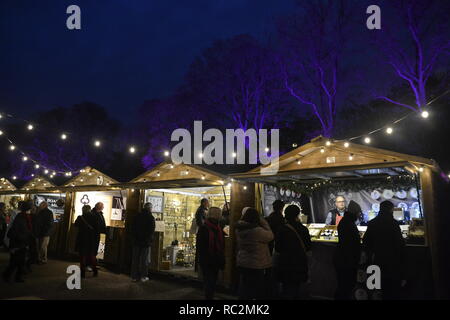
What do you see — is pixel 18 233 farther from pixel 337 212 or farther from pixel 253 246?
pixel 337 212

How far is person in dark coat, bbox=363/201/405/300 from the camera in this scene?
160 inches

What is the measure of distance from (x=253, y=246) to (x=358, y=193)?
13.1 ft

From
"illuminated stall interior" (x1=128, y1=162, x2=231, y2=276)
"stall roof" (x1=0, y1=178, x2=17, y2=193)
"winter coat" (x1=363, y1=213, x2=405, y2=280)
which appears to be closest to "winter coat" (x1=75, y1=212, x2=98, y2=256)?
"illuminated stall interior" (x1=128, y1=162, x2=231, y2=276)

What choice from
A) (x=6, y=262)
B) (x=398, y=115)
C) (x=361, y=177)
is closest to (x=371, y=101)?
(x=398, y=115)

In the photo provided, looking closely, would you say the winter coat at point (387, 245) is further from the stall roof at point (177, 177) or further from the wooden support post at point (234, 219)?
the stall roof at point (177, 177)

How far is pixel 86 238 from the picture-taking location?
23.2ft

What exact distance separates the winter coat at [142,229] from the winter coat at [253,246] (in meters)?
3.16

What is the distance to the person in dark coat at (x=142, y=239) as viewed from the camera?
6.80m

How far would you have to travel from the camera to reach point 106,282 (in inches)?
265

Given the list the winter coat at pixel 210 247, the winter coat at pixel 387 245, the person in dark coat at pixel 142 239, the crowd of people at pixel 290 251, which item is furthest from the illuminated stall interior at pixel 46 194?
the winter coat at pixel 387 245

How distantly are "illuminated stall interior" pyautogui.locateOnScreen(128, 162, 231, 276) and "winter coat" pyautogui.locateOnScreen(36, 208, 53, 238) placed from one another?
250cm

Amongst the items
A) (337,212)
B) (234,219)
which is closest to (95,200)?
(234,219)

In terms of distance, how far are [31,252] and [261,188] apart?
5.38m

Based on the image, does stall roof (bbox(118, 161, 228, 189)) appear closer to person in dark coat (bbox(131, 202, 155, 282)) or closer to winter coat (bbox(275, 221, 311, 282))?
person in dark coat (bbox(131, 202, 155, 282))
